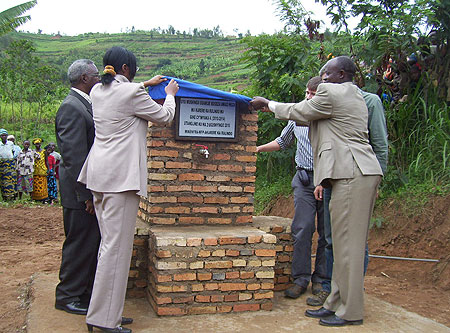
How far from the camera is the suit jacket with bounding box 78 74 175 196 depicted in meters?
3.23

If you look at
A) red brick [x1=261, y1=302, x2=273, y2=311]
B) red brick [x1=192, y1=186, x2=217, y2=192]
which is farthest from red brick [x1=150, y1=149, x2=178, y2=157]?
red brick [x1=261, y1=302, x2=273, y2=311]

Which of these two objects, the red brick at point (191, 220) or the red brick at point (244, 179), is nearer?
the red brick at point (191, 220)

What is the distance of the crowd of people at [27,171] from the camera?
11180 millimetres

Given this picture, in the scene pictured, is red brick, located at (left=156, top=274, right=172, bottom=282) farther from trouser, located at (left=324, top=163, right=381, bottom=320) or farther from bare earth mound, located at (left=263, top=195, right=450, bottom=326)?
bare earth mound, located at (left=263, top=195, right=450, bottom=326)

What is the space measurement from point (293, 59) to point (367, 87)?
1975mm

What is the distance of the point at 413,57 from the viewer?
21.2ft

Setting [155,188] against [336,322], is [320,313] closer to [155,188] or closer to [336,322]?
[336,322]

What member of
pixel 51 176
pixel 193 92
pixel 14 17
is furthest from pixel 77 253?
pixel 14 17

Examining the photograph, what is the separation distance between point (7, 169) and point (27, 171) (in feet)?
1.44

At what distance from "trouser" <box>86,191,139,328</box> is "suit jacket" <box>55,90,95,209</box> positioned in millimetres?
395

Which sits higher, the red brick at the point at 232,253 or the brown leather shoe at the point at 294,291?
the red brick at the point at 232,253

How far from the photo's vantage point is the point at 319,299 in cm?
411

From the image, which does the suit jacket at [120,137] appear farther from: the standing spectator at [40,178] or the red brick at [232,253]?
the standing spectator at [40,178]

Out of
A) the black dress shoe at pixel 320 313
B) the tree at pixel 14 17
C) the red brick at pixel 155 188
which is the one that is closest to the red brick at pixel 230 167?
the red brick at pixel 155 188
